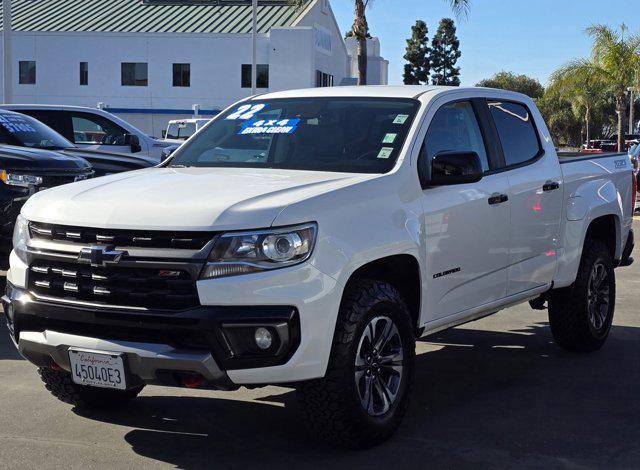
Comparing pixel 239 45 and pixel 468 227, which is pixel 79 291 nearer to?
pixel 468 227

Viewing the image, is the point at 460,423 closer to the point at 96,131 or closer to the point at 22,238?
the point at 22,238

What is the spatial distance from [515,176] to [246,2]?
178ft

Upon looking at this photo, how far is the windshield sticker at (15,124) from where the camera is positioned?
11688 mm

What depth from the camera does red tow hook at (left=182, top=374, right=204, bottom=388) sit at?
182 inches

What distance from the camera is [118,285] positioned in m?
4.74

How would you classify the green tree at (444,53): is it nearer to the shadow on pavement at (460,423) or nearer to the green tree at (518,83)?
the green tree at (518,83)

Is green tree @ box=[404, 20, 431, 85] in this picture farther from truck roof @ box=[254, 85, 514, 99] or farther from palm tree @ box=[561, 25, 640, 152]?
truck roof @ box=[254, 85, 514, 99]

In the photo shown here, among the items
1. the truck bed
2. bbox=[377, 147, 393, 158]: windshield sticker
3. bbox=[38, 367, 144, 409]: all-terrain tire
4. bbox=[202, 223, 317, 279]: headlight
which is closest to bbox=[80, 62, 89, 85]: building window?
the truck bed

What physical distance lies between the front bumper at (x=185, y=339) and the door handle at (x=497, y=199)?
6.70 feet

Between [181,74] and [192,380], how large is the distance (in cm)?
5380

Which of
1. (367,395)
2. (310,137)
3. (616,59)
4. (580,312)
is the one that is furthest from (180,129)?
(367,395)

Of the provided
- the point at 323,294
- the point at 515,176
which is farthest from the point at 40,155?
the point at 323,294

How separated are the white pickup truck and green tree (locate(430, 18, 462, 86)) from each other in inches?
3284

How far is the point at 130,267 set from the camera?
4.70 meters
